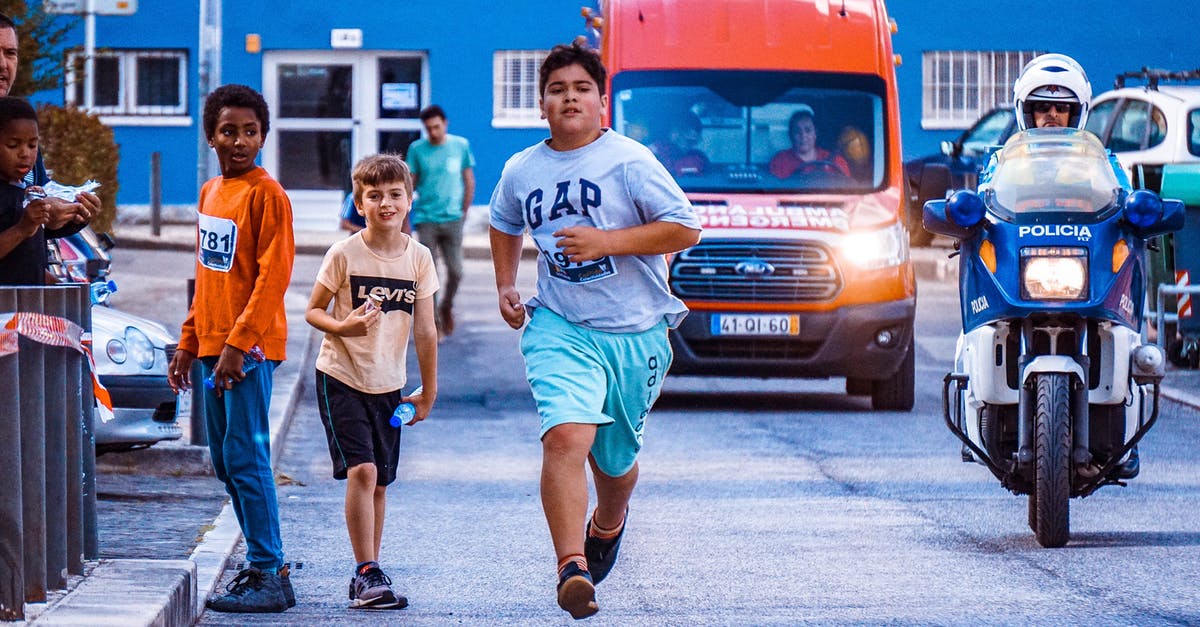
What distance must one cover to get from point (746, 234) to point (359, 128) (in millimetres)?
20617

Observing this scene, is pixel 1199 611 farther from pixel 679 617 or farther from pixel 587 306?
pixel 587 306

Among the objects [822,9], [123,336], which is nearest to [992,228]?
[123,336]

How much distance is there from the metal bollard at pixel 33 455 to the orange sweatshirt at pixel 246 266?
936mm

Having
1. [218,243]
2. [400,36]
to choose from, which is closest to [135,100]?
[400,36]

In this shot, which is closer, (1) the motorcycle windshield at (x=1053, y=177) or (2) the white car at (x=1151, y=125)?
(1) the motorcycle windshield at (x=1053, y=177)

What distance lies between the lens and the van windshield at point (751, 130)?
45.9 feet

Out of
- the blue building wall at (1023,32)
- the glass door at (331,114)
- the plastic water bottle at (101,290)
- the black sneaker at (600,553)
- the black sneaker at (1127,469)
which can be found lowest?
the black sneaker at (600,553)

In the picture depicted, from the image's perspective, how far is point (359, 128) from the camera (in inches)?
1318

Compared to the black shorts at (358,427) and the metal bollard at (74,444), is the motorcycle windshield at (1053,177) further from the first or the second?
the metal bollard at (74,444)

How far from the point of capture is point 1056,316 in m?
8.27

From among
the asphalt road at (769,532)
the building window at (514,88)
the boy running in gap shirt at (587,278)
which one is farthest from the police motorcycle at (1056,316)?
the building window at (514,88)

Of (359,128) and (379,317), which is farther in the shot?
(359,128)

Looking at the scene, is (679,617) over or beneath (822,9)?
beneath

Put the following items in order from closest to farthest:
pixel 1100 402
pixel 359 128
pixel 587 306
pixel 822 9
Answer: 1. pixel 587 306
2. pixel 1100 402
3. pixel 822 9
4. pixel 359 128
